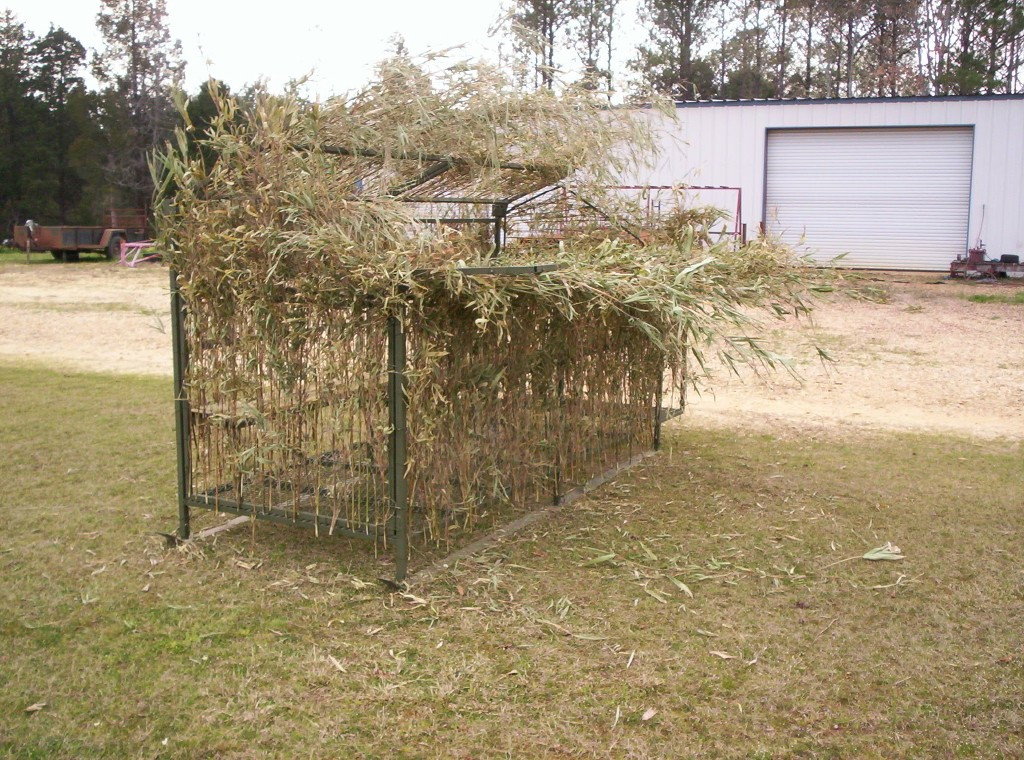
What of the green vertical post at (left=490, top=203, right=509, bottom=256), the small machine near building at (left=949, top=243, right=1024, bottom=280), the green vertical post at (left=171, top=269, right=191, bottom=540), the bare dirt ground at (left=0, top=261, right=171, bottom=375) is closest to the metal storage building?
the small machine near building at (left=949, top=243, right=1024, bottom=280)

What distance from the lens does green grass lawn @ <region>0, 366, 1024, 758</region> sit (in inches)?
123

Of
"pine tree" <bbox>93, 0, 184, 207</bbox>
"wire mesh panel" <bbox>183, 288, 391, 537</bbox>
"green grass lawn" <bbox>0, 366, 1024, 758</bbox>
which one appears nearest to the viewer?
"green grass lawn" <bbox>0, 366, 1024, 758</bbox>

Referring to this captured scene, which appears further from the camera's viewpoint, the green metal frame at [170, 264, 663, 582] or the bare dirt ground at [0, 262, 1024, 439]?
the bare dirt ground at [0, 262, 1024, 439]

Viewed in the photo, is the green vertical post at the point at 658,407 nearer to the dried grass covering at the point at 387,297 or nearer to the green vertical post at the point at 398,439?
the dried grass covering at the point at 387,297

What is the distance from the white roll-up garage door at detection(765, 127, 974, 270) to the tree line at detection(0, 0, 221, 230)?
22174mm

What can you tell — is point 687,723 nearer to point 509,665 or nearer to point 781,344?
point 509,665

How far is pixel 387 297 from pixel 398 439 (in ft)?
1.97

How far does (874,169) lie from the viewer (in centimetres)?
2006

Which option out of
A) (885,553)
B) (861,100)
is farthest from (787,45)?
(885,553)

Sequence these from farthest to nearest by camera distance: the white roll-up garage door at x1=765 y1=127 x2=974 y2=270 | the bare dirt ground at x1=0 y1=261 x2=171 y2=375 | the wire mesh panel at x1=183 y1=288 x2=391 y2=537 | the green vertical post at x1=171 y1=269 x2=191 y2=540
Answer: the white roll-up garage door at x1=765 y1=127 x2=974 y2=270, the bare dirt ground at x1=0 y1=261 x2=171 y2=375, the green vertical post at x1=171 y1=269 x2=191 y2=540, the wire mesh panel at x1=183 y1=288 x2=391 y2=537

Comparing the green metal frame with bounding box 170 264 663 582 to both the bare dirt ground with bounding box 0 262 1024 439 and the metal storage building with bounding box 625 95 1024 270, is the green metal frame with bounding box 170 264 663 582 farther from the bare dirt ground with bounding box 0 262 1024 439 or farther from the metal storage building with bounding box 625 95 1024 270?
the metal storage building with bounding box 625 95 1024 270

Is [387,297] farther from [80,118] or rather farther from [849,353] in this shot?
[80,118]

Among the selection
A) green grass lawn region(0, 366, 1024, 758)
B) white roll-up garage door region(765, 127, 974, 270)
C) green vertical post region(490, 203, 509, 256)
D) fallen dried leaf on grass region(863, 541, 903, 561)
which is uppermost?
white roll-up garage door region(765, 127, 974, 270)

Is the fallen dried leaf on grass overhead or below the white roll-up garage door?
below
